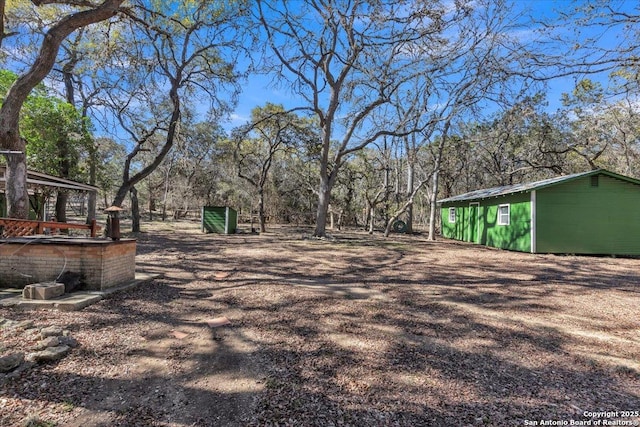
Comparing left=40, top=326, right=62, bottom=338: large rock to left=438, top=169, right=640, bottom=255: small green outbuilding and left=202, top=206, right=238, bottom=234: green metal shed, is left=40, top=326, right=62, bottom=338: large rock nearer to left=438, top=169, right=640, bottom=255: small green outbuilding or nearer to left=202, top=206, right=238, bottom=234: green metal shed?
left=438, top=169, right=640, bottom=255: small green outbuilding

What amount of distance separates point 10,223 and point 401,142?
1839cm

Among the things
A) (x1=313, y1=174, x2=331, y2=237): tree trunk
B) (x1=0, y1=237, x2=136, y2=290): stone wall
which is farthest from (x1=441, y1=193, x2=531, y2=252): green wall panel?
(x1=0, y1=237, x2=136, y2=290): stone wall

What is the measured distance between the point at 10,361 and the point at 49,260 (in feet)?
8.57

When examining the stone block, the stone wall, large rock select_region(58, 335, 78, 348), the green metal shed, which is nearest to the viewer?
large rock select_region(58, 335, 78, 348)

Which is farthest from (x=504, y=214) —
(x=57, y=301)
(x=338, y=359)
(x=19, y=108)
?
(x=19, y=108)

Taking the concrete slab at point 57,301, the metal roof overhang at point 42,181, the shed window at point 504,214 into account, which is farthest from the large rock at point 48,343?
the shed window at point 504,214

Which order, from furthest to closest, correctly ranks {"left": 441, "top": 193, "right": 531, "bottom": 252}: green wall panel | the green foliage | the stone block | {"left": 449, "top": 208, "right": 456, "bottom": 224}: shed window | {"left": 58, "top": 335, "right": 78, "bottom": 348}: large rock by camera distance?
{"left": 449, "top": 208, "right": 456, "bottom": 224}: shed window → the green foliage → {"left": 441, "top": 193, "right": 531, "bottom": 252}: green wall panel → the stone block → {"left": 58, "top": 335, "right": 78, "bottom": 348}: large rock

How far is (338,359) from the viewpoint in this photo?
3.01m

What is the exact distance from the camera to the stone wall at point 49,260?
185 inches

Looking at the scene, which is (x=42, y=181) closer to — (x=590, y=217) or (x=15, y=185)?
(x=15, y=185)

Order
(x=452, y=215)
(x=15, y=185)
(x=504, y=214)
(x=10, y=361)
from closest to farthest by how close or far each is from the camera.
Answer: (x=10, y=361), (x=15, y=185), (x=504, y=214), (x=452, y=215)

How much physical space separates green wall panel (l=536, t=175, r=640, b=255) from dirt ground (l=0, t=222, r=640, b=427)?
641cm

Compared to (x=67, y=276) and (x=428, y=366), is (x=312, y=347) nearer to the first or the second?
(x=428, y=366)

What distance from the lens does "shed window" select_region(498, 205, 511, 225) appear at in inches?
530
